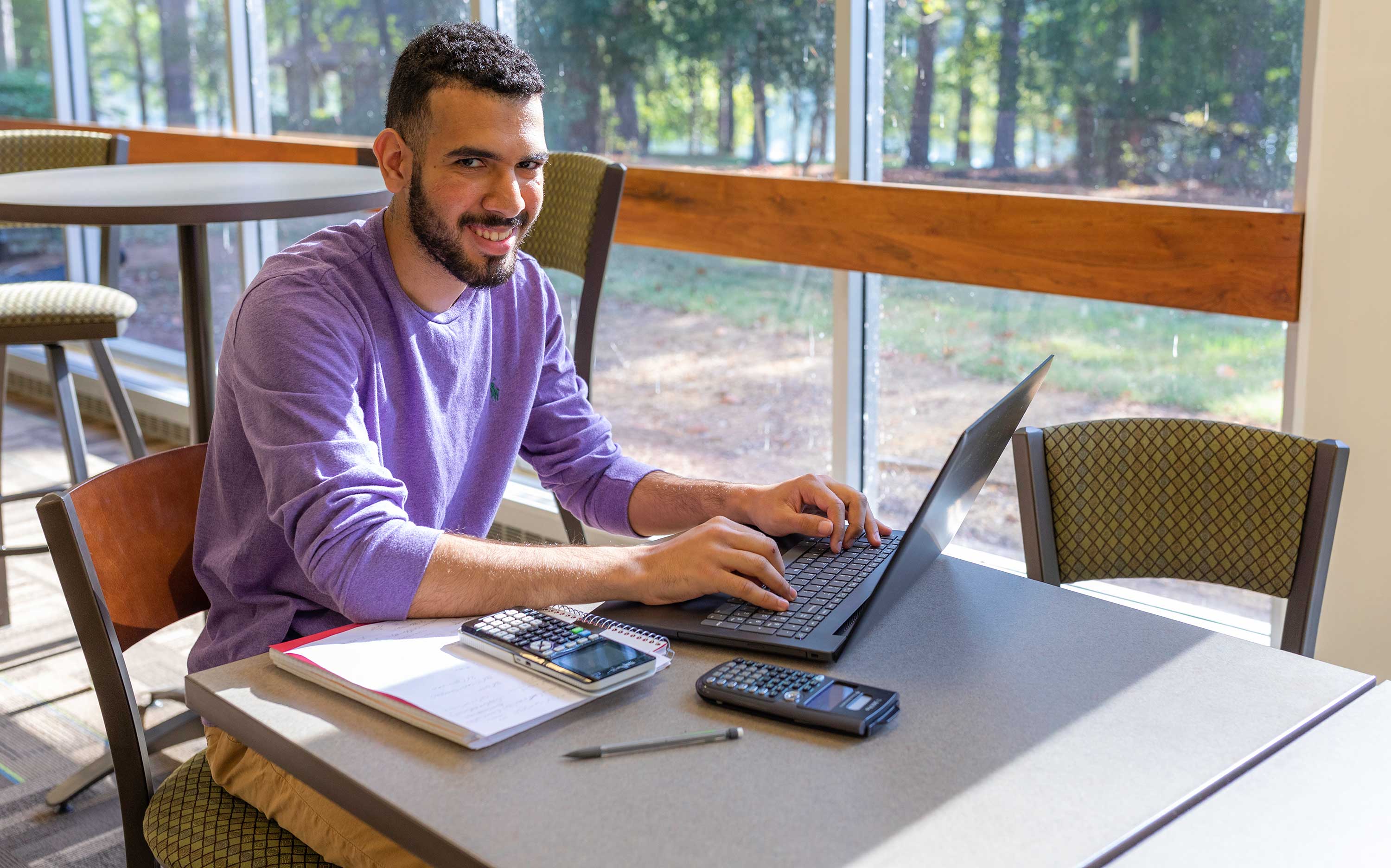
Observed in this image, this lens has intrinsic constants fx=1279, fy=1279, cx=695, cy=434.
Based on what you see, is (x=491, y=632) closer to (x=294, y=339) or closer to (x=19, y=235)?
(x=294, y=339)

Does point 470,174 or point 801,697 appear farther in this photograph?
point 470,174

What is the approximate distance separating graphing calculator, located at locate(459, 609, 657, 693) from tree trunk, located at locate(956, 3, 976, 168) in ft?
5.58

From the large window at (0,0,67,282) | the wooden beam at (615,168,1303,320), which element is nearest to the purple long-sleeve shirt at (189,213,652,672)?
the wooden beam at (615,168,1303,320)

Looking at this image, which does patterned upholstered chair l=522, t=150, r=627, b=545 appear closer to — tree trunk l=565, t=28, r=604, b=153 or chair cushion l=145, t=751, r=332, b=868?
tree trunk l=565, t=28, r=604, b=153

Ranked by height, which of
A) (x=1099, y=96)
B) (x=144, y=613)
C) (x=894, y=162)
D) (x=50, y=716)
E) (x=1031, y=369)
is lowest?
(x=50, y=716)

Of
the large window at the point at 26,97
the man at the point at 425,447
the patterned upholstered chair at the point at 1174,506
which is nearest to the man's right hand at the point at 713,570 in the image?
the man at the point at 425,447

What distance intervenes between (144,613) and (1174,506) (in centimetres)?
129

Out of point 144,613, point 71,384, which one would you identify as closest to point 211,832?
point 144,613

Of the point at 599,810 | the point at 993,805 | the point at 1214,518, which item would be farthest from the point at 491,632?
the point at 1214,518

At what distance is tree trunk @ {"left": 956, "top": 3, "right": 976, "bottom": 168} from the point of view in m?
2.48

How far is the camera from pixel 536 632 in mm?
1099

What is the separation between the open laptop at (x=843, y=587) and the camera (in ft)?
3.62

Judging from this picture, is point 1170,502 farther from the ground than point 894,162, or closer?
closer

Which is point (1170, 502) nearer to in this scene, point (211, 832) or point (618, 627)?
point (618, 627)
